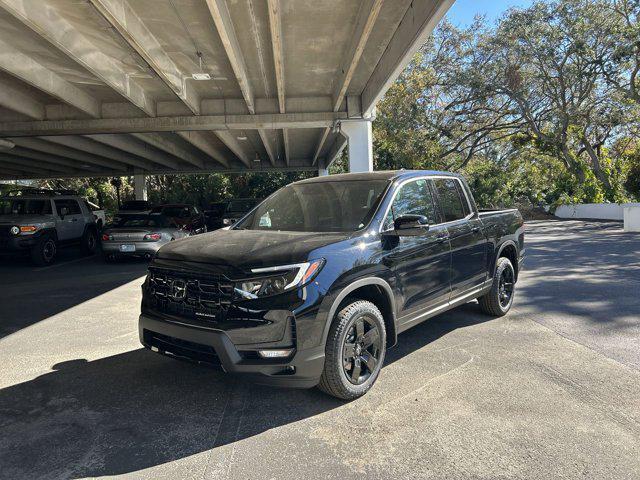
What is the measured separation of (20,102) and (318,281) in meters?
13.0

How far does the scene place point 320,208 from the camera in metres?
4.59

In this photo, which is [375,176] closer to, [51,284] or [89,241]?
[51,284]

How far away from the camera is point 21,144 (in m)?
17.8

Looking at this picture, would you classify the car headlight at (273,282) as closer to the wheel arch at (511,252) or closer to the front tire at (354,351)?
the front tire at (354,351)

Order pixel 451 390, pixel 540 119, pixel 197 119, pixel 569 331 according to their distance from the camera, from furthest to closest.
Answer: pixel 540 119 → pixel 197 119 → pixel 569 331 → pixel 451 390

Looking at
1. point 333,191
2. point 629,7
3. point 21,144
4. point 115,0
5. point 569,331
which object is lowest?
point 569,331

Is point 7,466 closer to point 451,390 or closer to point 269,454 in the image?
point 269,454

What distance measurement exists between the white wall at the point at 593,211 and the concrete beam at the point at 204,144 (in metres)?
19.8

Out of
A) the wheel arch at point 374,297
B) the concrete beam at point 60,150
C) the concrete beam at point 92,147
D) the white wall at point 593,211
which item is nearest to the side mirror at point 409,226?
the wheel arch at point 374,297

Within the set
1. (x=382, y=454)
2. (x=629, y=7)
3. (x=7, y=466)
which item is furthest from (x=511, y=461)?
(x=629, y=7)

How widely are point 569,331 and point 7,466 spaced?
18.2 ft

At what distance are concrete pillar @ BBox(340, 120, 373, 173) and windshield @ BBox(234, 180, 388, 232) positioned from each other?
1057 cm

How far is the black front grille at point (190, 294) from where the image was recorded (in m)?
3.39

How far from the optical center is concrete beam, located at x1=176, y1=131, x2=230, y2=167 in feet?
60.5
